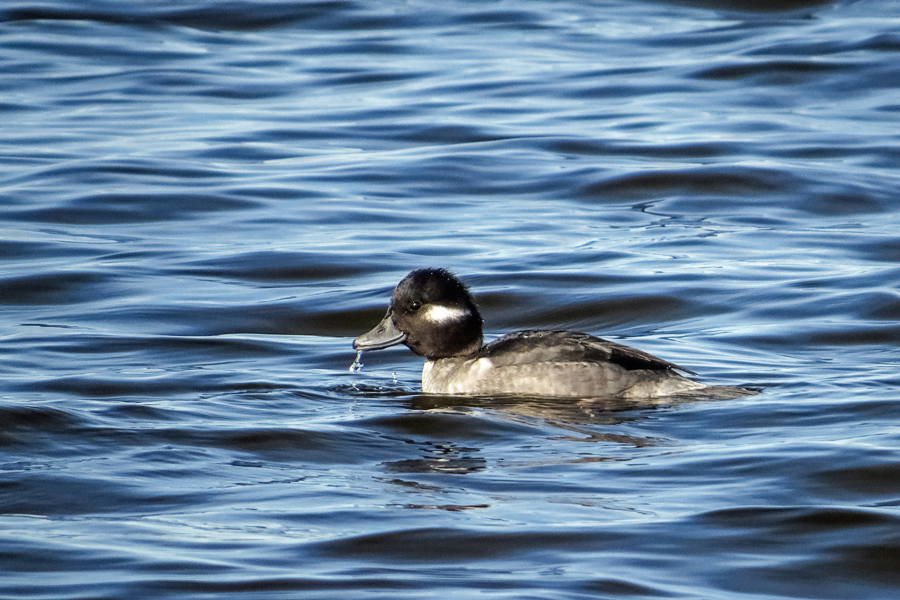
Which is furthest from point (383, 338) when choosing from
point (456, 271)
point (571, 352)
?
point (456, 271)

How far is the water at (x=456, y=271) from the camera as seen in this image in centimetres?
583

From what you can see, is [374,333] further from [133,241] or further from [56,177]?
[56,177]

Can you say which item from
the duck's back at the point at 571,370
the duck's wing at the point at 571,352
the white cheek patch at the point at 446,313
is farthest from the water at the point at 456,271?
the white cheek patch at the point at 446,313

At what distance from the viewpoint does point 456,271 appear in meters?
11.7

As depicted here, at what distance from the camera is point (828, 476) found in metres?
6.67

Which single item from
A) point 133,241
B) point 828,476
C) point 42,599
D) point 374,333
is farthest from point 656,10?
point 42,599

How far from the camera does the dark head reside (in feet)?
29.1

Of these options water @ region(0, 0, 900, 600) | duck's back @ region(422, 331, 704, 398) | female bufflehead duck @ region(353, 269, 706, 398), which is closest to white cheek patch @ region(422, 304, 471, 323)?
female bufflehead duck @ region(353, 269, 706, 398)

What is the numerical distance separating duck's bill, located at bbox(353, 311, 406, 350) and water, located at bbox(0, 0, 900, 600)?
0.23 m

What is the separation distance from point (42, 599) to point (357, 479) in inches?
72.8

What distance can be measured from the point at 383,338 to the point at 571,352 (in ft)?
4.02

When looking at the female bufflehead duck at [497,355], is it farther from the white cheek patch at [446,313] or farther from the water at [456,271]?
the water at [456,271]

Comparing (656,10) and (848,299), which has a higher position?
(656,10)

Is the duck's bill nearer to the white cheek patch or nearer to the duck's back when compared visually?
the white cheek patch
